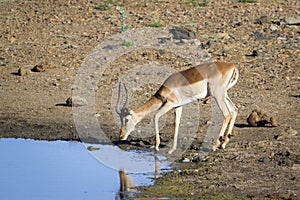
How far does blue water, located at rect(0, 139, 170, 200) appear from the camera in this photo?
350 inches

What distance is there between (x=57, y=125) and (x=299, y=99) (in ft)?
13.5

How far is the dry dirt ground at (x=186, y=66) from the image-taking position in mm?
9328

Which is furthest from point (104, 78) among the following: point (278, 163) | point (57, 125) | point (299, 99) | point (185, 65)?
point (278, 163)

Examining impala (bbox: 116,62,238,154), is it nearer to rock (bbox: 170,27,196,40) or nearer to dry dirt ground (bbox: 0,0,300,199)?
dry dirt ground (bbox: 0,0,300,199)

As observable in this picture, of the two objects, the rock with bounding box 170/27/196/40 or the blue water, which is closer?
the blue water

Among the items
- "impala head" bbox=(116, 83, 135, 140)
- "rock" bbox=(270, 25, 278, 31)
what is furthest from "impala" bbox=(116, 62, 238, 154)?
"rock" bbox=(270, 25, 278, 31)

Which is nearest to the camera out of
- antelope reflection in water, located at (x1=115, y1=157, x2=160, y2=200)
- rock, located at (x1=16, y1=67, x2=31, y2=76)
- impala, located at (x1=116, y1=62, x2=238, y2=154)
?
antelope reflection in water, located at (x1=115, y1=157, x2=160, y2=200)

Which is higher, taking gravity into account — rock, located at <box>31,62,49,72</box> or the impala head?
the impala head

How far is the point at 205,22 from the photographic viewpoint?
17.4 m

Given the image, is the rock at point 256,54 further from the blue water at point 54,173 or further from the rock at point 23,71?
the blue water at point 54,173

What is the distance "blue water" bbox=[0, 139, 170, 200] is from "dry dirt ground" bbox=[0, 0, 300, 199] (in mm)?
437

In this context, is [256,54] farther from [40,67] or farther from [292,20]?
[40,67]

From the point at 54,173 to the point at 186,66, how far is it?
592cm

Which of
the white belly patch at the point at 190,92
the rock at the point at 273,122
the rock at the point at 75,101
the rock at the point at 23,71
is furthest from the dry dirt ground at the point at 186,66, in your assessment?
the white belly patch at the point at 190,92
